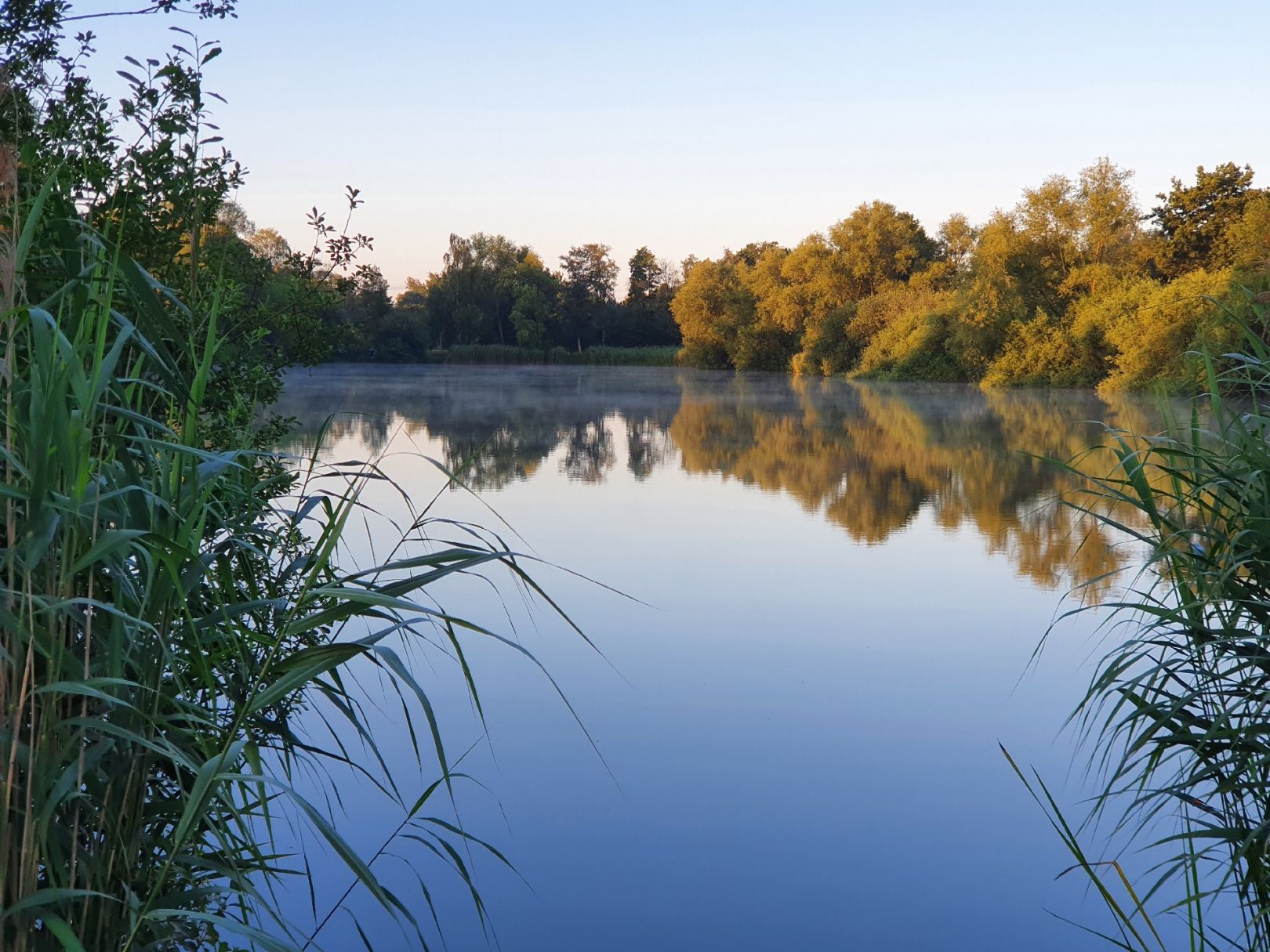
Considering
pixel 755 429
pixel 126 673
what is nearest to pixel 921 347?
pixel 755 429

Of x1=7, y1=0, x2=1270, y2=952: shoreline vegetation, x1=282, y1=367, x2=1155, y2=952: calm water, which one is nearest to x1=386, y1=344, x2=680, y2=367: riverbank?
x1=282, y1=367, x2=1155, y2=952: calm water

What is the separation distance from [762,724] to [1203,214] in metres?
31.4

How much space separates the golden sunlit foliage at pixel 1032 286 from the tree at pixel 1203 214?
4 centimetres

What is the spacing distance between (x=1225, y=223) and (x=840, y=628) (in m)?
28.3

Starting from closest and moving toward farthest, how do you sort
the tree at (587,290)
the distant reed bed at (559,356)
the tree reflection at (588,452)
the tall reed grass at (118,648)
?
the tall reed grass at (118,648), the tree reflection at (588,452), the distant reed bed at (559,356), the tree at (587,290)

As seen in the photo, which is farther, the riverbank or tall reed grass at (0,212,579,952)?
the riverbank

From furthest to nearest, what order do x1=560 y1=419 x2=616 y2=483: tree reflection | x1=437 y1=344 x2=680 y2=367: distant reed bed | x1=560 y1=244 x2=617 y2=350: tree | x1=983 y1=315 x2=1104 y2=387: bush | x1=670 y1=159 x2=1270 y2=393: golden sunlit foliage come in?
x1=560 y1=244 x2=617 y2=350: tree → x1=437 y1=344 x2=680 y2=367: distant reed bed → x1=983 y1=315 x2=1104 y2=387: bush → x1=670 y1=159 x2=1270 y2=393: golden sunlit foliage → x1=560 y1=419 x2=616 y2=483: tree reflection

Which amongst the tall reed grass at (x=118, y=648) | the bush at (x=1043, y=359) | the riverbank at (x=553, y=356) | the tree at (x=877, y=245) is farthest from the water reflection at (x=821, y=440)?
the riverbank at (x=553, y=356)

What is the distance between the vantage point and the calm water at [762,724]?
3.51 m

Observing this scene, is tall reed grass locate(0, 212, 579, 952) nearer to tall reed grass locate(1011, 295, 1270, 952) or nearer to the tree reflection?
tall reed grass locate(1011, 295, 1270, 952)

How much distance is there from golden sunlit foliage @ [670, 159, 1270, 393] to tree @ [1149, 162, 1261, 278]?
4 cm

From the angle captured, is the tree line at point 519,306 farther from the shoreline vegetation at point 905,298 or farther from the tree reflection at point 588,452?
the tree reflection at point 588,452

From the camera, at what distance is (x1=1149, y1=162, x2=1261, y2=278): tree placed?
102ft

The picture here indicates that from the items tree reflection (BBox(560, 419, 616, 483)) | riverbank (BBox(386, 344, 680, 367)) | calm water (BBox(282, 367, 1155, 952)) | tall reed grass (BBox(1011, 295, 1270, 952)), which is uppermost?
riverbank (BBox(386, 344, 680, 367))
